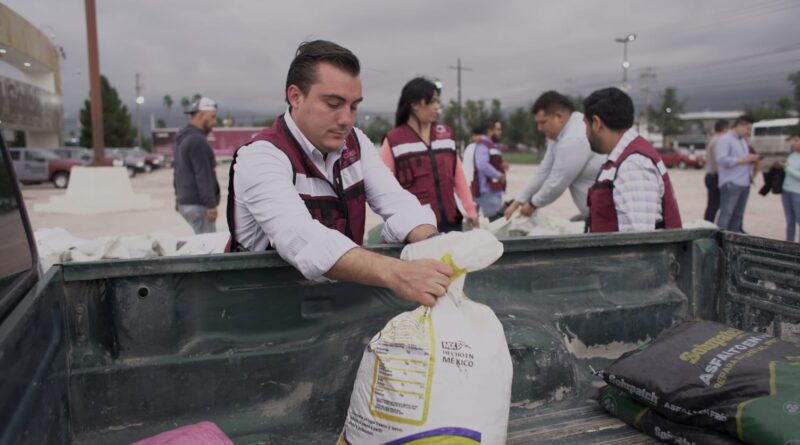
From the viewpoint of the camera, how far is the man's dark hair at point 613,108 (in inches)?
136

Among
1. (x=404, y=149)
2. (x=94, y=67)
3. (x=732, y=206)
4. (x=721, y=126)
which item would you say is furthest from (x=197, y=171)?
(x=94, y=67)

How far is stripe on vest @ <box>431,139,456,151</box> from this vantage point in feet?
15.4

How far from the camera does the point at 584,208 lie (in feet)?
15.7

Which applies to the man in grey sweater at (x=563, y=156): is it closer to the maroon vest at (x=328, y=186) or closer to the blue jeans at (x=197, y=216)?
the maroon vest at (x=328, y=186)

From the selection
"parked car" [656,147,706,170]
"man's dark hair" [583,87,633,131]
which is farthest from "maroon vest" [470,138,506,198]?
"parked car" [656,147,706,170]

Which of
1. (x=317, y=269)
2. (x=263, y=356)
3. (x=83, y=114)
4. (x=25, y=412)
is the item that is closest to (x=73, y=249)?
(x=263, y=356)

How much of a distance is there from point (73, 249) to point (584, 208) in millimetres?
3550

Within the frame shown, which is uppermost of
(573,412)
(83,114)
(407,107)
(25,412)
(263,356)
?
(83,114)

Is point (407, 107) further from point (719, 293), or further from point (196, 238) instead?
point (719, 293)

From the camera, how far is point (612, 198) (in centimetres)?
336

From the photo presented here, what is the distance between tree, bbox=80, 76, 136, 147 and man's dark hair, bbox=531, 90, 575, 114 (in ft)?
200

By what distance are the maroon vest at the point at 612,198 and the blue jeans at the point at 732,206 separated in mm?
5898

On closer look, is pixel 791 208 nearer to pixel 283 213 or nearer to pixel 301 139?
pixel 301 139

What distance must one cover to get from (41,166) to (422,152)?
24859 millimetres
